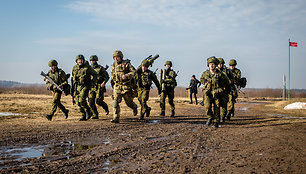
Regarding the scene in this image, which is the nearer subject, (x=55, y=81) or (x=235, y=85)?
(x=55, y=81)

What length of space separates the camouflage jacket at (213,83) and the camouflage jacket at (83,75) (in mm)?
4189

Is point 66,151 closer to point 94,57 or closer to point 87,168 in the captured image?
point 87,168

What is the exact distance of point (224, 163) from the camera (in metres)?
4.70

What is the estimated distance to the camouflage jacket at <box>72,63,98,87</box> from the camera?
1035 centimetres

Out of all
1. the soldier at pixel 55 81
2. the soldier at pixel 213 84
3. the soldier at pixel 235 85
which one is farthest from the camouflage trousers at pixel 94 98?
the soldier at pixel 235 85

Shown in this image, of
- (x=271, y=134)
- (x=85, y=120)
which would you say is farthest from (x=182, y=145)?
(x=85, y=120)

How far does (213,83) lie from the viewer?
29.4 ft

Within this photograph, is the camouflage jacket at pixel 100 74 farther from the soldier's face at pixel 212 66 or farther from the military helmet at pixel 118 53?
the soldier's face at pixel 212 66

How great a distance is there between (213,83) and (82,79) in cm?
469

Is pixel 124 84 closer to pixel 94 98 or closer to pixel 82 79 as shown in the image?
pixel 82 79

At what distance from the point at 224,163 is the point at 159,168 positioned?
114 centimetres

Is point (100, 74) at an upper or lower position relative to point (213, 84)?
upper

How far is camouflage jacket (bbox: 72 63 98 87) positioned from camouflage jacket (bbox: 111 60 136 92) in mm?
1171

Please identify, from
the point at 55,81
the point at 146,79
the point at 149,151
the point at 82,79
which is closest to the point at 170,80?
the point at 146,79
